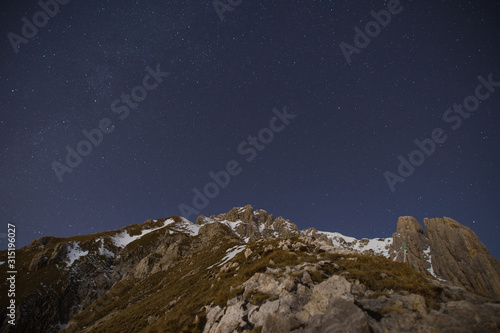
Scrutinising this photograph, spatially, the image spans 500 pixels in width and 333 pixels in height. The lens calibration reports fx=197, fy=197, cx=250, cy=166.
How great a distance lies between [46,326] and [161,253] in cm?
3767

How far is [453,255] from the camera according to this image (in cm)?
11006

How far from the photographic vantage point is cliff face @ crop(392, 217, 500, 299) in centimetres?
9581

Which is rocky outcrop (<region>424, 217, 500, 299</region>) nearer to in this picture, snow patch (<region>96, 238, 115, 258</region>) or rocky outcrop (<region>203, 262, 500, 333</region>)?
rocky outcrop (<region>203, 262, 500, 333</region>)

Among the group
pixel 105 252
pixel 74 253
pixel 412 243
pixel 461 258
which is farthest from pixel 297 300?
pixel 412 243

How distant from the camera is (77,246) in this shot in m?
95.5

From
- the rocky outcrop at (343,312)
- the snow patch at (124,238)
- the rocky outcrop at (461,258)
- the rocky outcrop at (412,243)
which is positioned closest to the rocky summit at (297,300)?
the rocky outcrop at (343,312)

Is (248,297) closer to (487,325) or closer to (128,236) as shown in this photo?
(487,325)

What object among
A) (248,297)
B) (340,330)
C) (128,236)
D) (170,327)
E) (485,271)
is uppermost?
(128,236)

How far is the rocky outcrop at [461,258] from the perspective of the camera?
94744mm

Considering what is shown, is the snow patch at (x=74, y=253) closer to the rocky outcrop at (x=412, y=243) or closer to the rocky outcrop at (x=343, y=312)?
the rocky outcrop at (x=343, y=312)

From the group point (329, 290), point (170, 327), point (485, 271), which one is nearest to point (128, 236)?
point (170, 327)

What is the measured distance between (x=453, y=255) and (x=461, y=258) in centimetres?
357

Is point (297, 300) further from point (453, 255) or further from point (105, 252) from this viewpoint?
point (453, 255)

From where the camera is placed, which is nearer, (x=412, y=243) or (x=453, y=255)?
(x=453, y=255)
